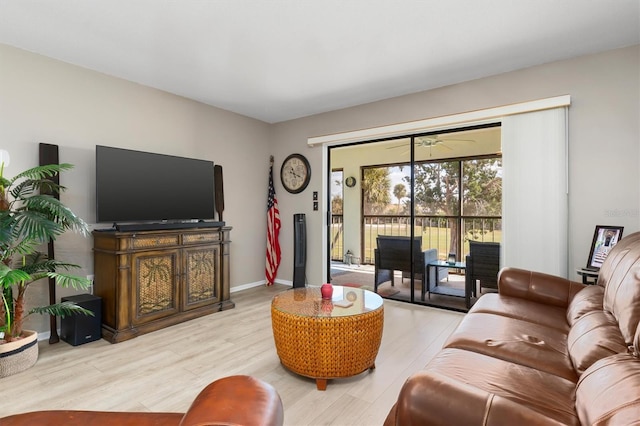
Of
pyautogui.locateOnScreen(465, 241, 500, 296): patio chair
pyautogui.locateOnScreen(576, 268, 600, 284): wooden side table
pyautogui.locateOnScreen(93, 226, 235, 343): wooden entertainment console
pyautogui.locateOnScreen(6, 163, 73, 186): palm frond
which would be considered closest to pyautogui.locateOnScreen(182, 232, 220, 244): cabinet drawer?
pyautogui.locateOnScreen(93, 226, 235, 343): wooden entertainment console

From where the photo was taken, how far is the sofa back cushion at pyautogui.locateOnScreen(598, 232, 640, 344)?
1328mm

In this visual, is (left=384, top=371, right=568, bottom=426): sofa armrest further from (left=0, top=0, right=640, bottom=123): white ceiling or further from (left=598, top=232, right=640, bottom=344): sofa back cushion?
(left=0, top=0, right=640, bottom=123): white ceiling

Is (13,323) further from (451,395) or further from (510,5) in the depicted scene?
(510,5)

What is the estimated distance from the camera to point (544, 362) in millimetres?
1446

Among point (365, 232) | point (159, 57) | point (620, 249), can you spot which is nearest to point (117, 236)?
point (159, 57)

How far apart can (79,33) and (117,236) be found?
165cm

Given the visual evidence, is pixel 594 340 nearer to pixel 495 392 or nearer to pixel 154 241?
pixel 495 392

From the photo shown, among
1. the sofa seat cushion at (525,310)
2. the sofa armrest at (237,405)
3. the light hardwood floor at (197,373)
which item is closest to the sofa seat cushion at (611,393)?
the sofa armrest at (237,405)

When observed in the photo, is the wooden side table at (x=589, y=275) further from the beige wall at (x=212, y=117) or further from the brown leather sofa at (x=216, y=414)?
the brown leather sofa at (x=216, y=414)

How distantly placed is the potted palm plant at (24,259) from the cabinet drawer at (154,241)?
1.54 feet

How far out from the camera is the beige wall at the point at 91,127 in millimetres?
2787

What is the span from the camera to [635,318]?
1301 millimetres

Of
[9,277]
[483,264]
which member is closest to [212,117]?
[9,277]

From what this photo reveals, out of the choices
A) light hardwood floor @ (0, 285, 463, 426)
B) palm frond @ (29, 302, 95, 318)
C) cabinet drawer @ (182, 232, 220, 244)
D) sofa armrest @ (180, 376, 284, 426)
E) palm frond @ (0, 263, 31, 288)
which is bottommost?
light hardwood floor @ (0, 285, 463, 426)
